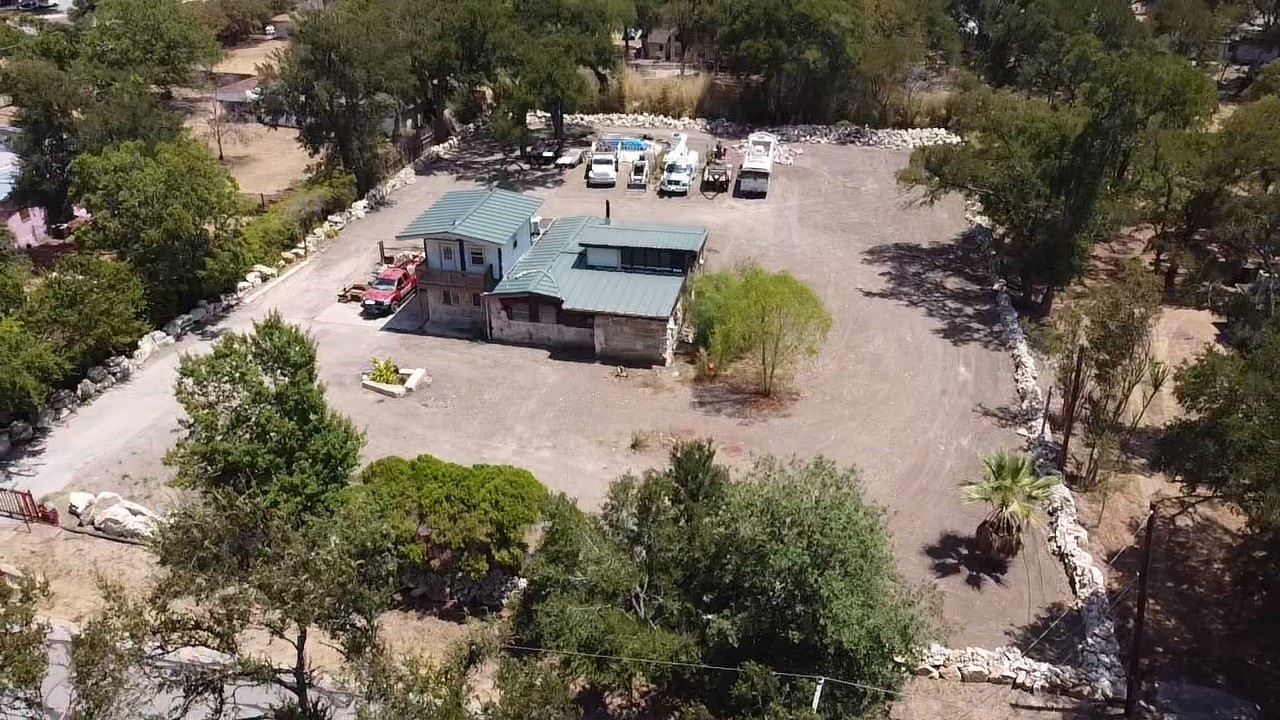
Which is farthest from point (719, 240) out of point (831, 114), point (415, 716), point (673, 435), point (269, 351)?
point (415, 716)

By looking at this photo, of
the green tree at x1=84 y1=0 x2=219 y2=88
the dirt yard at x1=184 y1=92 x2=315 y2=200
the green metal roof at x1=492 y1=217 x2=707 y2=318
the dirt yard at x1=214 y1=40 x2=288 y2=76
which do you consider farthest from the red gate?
the dirt yard at x1=214 y1=40 x2=288 y2=76

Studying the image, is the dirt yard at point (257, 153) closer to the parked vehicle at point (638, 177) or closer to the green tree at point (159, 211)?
the green tree at point (159, 211)

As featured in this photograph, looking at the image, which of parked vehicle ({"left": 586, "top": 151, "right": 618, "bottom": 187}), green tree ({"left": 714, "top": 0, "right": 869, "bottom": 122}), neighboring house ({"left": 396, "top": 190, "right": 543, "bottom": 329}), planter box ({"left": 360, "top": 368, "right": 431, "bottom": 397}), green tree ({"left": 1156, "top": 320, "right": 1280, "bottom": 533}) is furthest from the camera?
green tree ({"left": 714, "top": 0, "right": 869, "bottom": 122})

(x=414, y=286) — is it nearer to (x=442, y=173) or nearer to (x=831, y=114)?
(x=442, y=173)

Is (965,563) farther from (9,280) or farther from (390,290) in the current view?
(9,280)

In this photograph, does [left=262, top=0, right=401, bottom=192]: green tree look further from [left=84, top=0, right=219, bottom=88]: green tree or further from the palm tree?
the palm tree

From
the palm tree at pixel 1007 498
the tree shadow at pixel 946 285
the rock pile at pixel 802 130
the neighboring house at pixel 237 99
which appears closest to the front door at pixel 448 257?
the tree shadow at pixel 946 285
